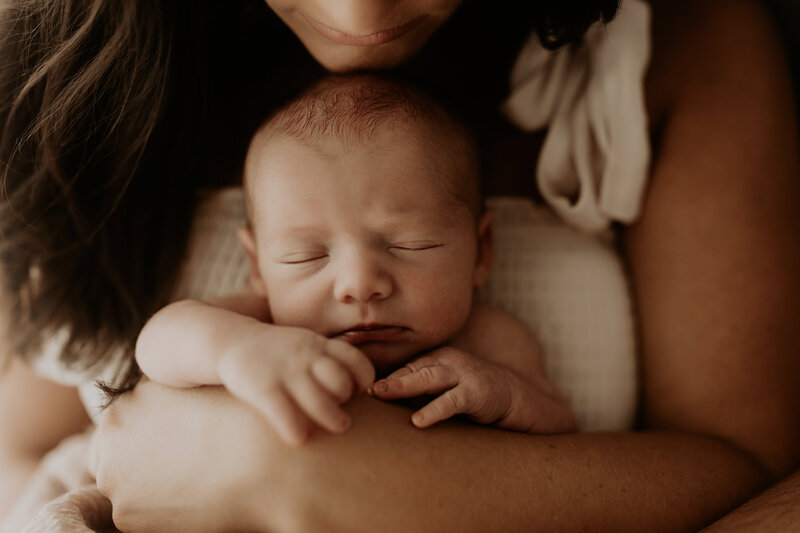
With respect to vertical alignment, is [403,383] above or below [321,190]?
below

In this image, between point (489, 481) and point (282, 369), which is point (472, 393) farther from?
point (282, 369)

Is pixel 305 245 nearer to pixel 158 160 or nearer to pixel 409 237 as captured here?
pixel 409 237

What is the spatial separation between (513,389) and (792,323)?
47 cm

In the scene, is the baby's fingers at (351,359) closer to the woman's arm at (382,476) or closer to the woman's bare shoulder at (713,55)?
the woman's arm at (382,476)

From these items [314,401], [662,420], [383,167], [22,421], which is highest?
[383,167]

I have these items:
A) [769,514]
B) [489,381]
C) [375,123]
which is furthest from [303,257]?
[769,514]

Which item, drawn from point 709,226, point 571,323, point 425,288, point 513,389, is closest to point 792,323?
point 709,226

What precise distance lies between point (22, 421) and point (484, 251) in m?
1.09

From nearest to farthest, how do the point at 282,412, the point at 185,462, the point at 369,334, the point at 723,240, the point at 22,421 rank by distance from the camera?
the point at 282,412 → the point at 185,462 → the point at 369,334 → the point at 723,240 → the point at 22,421

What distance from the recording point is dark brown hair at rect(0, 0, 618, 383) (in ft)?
3.44

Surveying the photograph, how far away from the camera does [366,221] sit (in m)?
0.97

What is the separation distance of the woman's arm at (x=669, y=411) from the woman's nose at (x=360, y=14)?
0.52m

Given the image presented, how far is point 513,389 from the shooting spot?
962 millimetres

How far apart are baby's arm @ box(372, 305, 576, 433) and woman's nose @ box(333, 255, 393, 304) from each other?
0.37 ft
